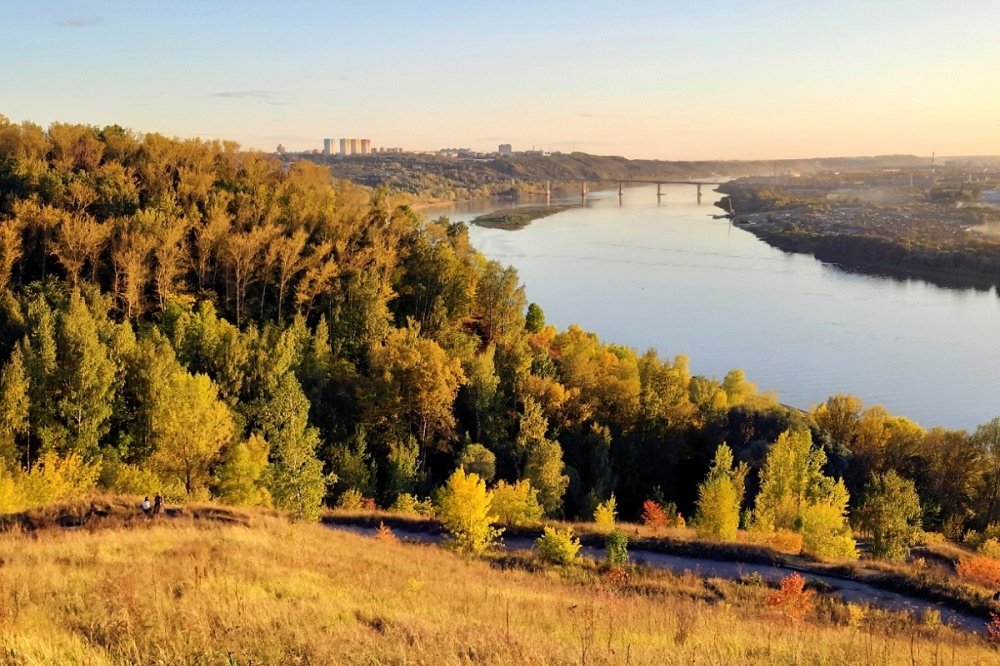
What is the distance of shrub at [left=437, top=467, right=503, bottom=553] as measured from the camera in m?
12.0

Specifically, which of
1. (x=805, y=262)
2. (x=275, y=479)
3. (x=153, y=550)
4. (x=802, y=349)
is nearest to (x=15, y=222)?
(x=275, y=479)

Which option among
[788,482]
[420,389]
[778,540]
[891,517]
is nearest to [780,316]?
[788,482]

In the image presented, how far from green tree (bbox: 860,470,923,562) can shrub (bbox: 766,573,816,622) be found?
5448 millimetres

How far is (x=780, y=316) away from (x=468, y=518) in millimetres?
35585

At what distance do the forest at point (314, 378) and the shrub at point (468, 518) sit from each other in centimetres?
271

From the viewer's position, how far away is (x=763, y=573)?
11336mm

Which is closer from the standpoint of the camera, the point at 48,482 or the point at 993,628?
the point at 993,628

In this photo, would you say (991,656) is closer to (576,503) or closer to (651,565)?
(651,565)

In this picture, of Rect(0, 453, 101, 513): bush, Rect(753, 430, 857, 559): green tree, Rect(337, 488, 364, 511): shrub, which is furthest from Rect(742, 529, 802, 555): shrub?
Rect(0, 453, 101, 513): bush

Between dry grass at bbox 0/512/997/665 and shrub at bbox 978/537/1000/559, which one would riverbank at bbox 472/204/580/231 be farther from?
dry grass at bbox 0/512/997/665

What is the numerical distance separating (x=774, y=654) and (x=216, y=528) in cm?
718

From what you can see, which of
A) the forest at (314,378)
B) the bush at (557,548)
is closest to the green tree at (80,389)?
the forest at (314,378)

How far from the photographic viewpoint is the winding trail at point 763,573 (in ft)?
32.0

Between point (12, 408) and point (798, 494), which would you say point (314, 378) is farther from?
point (798, 494)
